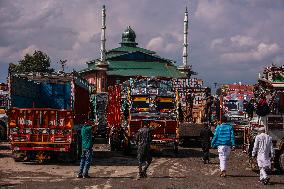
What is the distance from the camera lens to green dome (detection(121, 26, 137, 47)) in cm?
9756

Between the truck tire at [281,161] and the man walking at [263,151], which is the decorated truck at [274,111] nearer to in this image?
the truck tire at [281,161]

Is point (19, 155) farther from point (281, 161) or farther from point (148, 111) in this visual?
point (281, 161)

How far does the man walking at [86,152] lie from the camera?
51.2 ft

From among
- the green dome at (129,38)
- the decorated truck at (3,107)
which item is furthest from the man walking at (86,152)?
the green dome at (129,38)

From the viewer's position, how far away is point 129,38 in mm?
98875

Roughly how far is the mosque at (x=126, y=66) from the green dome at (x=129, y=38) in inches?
110

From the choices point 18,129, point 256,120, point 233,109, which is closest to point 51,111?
point 18,129

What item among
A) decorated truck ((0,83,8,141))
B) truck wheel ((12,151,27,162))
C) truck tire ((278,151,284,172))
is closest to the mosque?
decorated truck ((0,83,8,141))

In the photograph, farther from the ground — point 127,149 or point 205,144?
point 205,144

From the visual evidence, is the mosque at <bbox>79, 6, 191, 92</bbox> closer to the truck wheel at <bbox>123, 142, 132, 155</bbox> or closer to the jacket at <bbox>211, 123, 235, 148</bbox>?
the truck wheel at <bbox>123, 142, 132, 155</bbox>

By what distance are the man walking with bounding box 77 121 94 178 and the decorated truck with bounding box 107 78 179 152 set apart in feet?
21.5

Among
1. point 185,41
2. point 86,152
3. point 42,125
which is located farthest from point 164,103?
point 185,41

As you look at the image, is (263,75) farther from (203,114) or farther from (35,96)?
(203,114)

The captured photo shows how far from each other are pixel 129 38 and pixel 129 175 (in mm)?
83554
